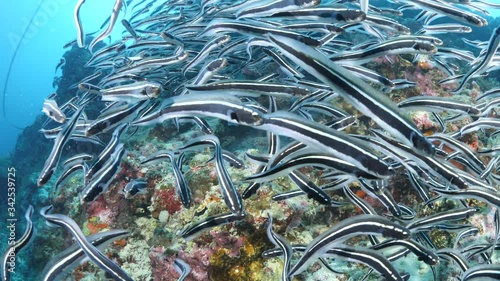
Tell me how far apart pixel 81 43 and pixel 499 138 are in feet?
31.0

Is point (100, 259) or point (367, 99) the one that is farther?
point (100, 259)

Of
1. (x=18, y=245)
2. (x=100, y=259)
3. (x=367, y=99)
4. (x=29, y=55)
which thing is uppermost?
(x=367, y=99)

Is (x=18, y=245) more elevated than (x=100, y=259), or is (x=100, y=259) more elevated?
(x=100, y=259)

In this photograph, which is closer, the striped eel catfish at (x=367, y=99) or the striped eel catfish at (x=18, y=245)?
the striped eel catfish at (x=367, y=99)

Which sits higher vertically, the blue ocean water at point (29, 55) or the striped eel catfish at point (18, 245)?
the striped eel catfish at point (18, 245)

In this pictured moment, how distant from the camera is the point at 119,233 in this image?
390 cm

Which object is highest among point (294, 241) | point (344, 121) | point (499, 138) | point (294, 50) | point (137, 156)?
point (294, 50)

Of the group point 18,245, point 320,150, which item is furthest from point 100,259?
point 320,150

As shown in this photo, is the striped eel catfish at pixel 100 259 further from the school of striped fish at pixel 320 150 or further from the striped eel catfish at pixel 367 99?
the striped eel catfish at pixel 367 99

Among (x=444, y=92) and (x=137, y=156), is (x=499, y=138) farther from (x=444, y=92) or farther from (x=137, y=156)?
(x=137, y=156)

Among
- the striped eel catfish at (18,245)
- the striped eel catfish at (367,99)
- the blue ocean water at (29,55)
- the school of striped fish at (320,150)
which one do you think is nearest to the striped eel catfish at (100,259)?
the school of striped fish at (320,150)

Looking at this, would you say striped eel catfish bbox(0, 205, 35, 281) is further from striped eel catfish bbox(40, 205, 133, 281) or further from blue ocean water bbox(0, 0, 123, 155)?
blue ocean water bbox(0, 0, 123, 155)

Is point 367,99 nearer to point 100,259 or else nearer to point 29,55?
point 100,259

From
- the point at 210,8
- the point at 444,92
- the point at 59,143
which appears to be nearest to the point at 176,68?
the point at 210,8
